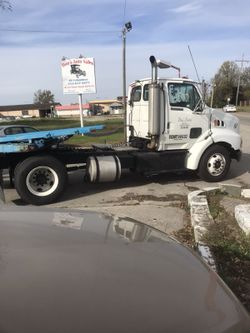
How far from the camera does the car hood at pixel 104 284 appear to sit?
173cm

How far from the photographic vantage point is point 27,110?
14488cm

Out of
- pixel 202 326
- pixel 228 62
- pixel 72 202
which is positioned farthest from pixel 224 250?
pixel 228 62

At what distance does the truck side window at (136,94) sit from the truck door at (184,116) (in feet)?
3.22

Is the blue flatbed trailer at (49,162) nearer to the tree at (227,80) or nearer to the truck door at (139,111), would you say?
the truck door at (139,111)

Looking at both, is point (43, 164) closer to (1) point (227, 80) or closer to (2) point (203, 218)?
(2) point (203, 218)

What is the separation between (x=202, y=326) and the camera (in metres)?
1.77

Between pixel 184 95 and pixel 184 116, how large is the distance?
1.63 ft

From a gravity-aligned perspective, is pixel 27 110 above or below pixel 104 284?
below

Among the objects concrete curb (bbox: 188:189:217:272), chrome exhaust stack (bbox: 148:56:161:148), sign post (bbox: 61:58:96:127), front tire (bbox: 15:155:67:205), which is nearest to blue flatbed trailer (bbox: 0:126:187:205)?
front tire (bbox: 15:155:67:205)

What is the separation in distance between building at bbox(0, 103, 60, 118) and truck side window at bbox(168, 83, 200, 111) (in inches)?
5035

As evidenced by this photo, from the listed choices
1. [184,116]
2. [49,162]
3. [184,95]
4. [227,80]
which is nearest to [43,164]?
[49,162]

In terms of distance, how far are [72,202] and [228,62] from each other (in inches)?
4283

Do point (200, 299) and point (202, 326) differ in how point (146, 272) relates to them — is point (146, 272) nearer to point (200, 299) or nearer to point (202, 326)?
point (200, 299)

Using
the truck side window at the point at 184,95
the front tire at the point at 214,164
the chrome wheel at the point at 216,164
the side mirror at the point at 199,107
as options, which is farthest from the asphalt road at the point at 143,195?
the truck side window at the point at 184,95
